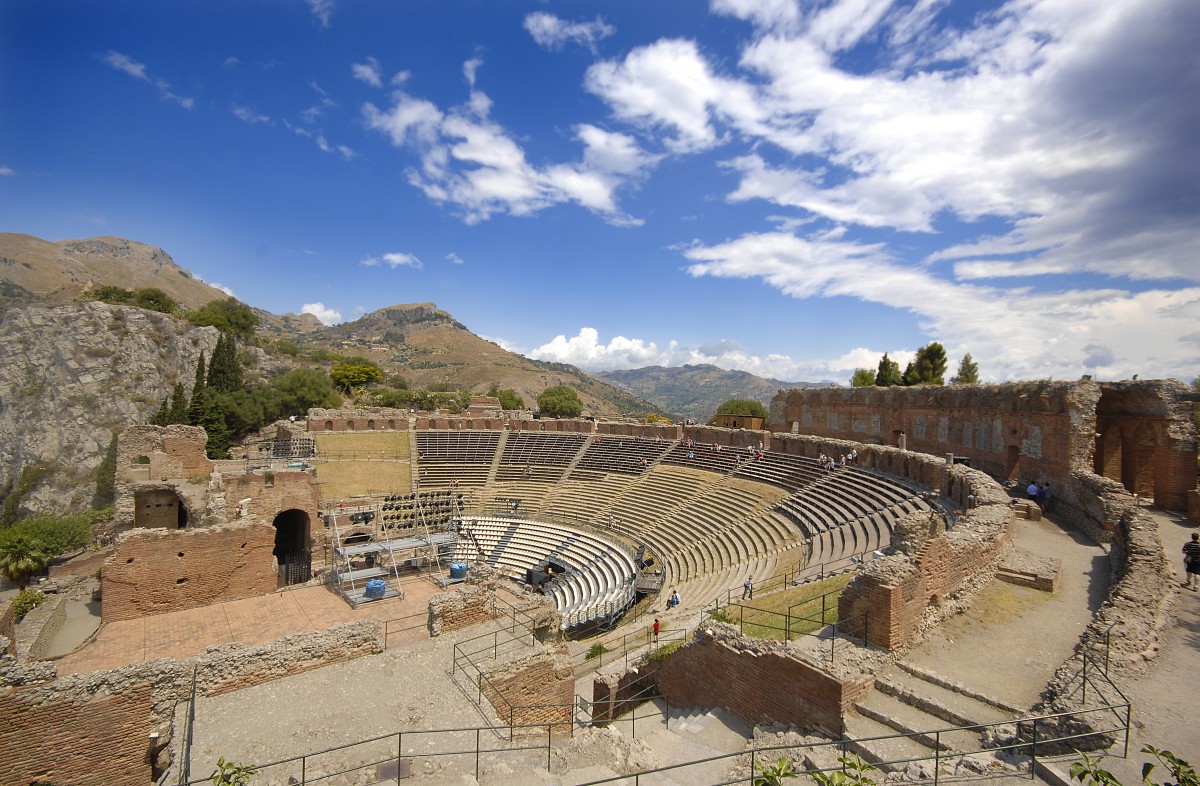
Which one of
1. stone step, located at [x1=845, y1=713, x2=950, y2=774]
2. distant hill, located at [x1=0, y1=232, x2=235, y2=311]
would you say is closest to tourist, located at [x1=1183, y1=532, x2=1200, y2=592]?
stone step, located at [x1=845, y1=713, x2=950, y2=774]

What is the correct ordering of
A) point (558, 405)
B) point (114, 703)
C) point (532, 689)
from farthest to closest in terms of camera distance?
point (558, 405) < point (532, 689) < point (114, 703)

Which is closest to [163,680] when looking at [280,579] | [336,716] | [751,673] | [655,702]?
[336,716]

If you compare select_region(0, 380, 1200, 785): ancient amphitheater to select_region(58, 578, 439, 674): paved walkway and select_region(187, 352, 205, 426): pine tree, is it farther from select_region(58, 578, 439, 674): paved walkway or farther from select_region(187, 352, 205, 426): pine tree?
select_region(187, 352, 205, 426): pine tree

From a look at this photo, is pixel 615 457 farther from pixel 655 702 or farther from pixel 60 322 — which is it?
pixel 60 322

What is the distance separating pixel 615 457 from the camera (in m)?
34.9

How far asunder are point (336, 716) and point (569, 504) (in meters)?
22.0

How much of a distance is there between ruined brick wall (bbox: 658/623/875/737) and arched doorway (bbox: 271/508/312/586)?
2052 cm

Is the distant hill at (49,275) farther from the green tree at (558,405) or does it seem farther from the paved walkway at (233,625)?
the paved walkway at (233,625)

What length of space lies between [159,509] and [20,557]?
5500 millimetres

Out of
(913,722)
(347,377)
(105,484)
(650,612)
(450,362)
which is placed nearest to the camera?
(913,722)

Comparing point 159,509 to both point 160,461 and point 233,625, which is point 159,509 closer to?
point 160,461

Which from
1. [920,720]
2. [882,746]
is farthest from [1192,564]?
[882,746]

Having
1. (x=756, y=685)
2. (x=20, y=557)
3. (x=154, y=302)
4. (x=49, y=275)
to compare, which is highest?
(x=49, y=275)

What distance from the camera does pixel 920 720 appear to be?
6.60 m
